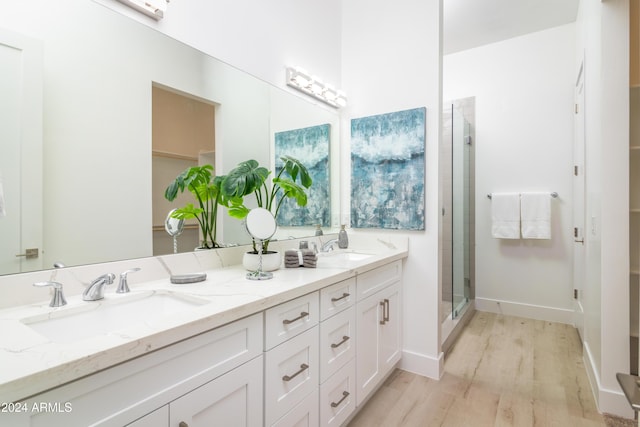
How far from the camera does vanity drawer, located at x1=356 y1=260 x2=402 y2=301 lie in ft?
5.66

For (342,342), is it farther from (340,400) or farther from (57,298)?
(57,298)

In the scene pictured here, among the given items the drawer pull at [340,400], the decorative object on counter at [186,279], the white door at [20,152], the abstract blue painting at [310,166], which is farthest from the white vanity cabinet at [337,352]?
the white door at [20,152]

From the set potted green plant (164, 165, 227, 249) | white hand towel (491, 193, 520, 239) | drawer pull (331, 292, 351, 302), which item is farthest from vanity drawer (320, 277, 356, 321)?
white hand towel (491, 193, 520, 239)

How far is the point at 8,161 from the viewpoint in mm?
999

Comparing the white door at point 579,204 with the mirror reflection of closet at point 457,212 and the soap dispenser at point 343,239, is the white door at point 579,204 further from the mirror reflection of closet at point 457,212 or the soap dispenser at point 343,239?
the soap dispenser at point 343,239

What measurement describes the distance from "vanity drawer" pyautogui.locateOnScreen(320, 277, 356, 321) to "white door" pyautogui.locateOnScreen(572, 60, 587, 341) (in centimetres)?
206

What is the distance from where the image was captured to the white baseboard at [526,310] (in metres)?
3.17

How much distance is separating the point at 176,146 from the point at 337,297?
101cm

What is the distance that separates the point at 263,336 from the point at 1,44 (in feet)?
4.01

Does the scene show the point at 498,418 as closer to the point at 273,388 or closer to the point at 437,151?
the point at 273,388

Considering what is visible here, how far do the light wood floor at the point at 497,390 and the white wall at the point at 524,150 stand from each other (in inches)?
24.5

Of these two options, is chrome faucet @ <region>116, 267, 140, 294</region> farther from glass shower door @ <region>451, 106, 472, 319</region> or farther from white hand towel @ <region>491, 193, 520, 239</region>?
white hand towel @ <region>491, 193, 520, 239</region>

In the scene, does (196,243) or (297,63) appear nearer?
(196,243)

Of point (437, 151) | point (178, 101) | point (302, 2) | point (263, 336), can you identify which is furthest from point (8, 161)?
point (437, 151)
